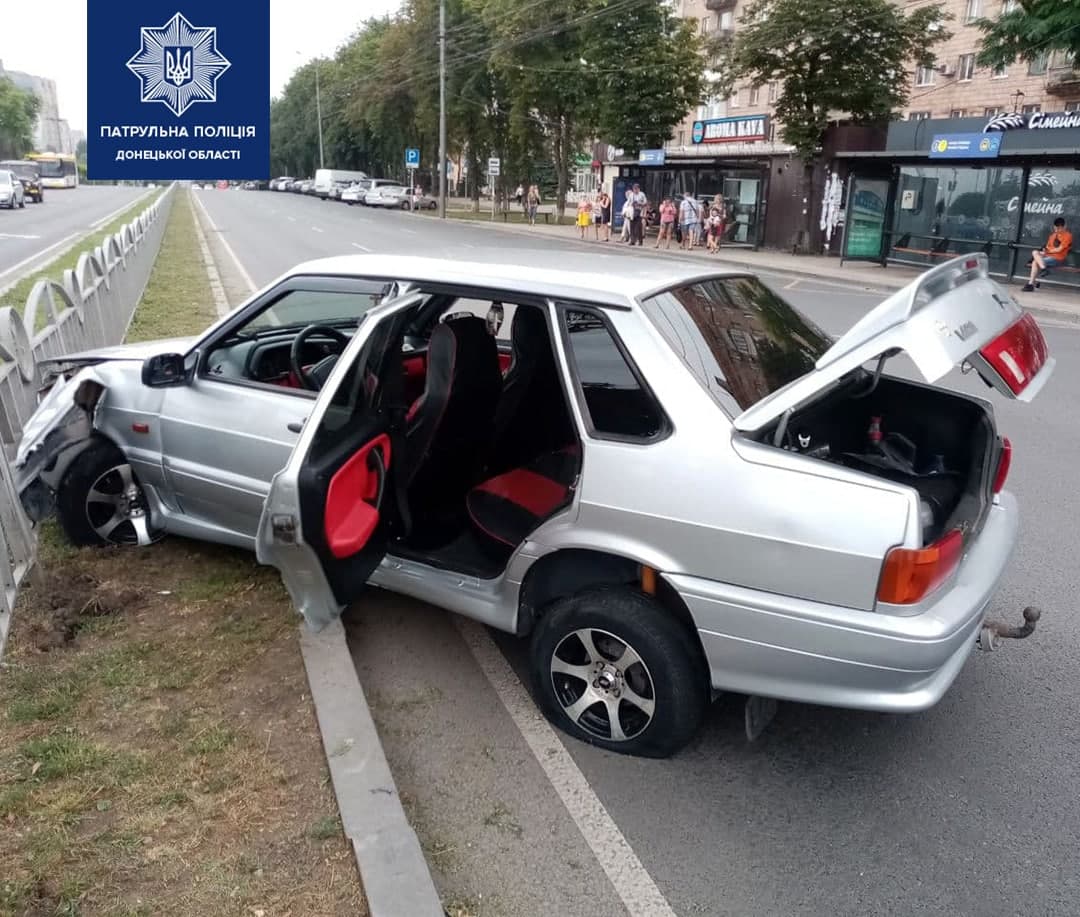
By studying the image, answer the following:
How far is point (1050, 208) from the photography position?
2042cm

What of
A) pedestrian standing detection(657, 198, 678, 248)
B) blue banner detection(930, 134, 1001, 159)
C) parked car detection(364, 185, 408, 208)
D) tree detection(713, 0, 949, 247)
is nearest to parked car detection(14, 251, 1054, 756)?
blue banner detection(930, 134, 1001, 159)

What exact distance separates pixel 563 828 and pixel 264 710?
47.6 inches

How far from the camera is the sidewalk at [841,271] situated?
17.9 meters

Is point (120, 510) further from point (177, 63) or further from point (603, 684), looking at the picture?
point (603, 684)

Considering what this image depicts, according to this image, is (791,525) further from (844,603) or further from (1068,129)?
(1068,129)

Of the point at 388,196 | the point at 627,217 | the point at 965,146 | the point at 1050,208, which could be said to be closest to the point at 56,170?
the point at 388,196

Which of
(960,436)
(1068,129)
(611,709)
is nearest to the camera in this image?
(611,709)

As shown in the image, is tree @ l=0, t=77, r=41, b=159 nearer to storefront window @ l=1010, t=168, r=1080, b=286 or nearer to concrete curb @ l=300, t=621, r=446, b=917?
storefront window @ l=1010, t=168, r=1080, b=286

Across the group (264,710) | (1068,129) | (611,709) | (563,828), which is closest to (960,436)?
(611,709)

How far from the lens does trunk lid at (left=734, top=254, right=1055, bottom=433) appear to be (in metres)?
2.84

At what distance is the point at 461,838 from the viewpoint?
9.91 feet

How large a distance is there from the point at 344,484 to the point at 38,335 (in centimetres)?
400

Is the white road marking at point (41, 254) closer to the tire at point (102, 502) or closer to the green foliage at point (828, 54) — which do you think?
the tire at point (102, 502)

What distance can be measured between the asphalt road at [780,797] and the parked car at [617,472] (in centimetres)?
29
